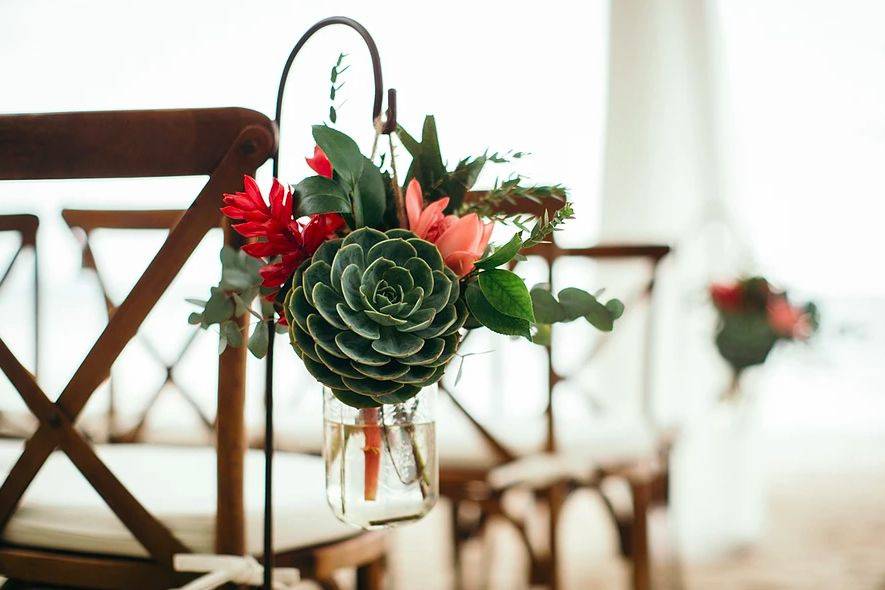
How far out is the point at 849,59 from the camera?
185 inches

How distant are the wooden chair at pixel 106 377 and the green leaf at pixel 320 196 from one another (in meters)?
0.13

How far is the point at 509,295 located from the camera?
1.82 feet

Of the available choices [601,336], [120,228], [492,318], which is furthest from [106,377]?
[601,336]

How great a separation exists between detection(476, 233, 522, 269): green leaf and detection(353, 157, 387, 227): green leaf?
8 cm

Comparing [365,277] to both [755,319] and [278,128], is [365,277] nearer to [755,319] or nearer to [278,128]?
[278,128]

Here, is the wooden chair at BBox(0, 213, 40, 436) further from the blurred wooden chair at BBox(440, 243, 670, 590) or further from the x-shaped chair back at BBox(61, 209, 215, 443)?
the blurred wooden chair at BBox(440, 243, 670, 590)

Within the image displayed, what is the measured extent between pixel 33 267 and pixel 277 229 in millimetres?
494

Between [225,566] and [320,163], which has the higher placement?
[320,163]

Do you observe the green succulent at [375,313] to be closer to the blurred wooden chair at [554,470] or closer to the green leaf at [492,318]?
the green leaf at [492,318]

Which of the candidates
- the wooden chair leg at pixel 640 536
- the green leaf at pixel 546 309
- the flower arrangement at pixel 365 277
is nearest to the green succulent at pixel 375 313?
the flower arrangement at pixel 365 277

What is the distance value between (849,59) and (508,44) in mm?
2152

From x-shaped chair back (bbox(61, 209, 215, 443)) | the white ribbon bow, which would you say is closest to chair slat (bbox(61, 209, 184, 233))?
x-shaped chair back (bbox(61, 209, 215, 443))

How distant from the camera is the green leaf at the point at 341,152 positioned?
1.80ft

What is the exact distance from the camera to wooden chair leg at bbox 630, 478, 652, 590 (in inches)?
63.6
